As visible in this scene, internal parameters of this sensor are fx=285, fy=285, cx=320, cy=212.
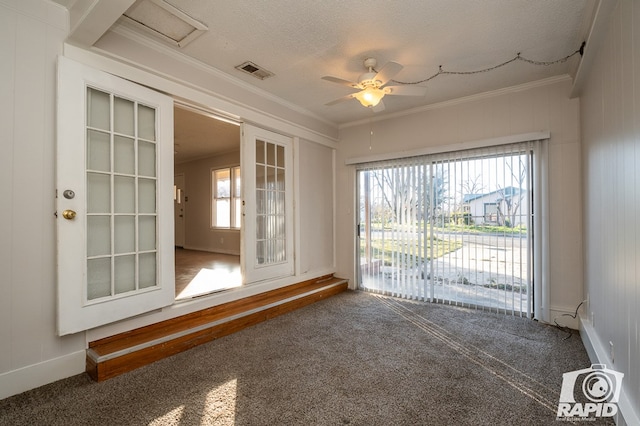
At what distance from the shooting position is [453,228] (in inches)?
139

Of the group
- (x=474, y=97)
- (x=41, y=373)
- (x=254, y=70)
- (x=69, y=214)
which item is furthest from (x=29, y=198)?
(x=474, y=97)

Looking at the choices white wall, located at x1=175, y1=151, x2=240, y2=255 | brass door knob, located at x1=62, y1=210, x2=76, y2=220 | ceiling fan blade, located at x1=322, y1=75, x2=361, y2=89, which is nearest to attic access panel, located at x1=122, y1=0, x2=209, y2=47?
ceiling fan blade, located at x1=322, y1=75, x2=361, y2=89

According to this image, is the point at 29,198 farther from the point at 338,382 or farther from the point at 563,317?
the point at 563,317

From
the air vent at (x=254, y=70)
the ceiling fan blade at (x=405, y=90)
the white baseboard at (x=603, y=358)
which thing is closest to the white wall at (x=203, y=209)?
the air vent at (x=254, y=70)

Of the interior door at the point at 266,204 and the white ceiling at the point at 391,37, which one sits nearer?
the white ceiling at the point at 391,37

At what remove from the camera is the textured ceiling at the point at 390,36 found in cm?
203

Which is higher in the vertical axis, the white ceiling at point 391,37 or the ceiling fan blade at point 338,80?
the white ceiling at point 391,37

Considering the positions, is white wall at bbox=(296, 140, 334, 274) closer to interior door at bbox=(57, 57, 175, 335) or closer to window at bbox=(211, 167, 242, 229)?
interior door at bbox=(57, 57, 175, 335)

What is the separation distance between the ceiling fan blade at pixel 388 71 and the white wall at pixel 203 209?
5.09m

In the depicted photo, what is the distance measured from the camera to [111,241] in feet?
7.18

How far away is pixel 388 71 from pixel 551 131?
2.05 m

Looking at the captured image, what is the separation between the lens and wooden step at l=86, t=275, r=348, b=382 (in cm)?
201

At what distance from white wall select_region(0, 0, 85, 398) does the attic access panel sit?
18.3 inches

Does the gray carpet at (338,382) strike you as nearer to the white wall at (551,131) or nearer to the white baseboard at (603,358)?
the white baseboard at (603,358)
